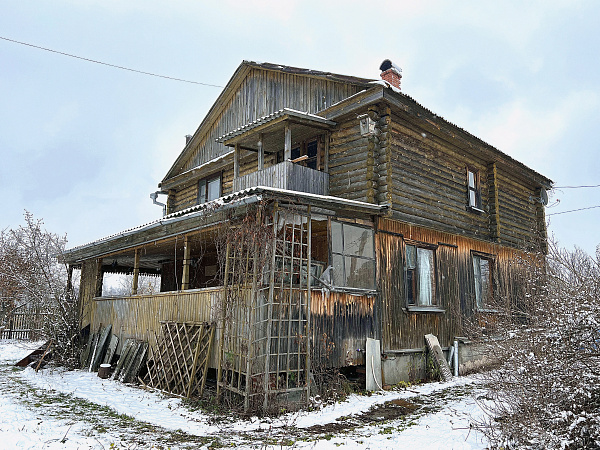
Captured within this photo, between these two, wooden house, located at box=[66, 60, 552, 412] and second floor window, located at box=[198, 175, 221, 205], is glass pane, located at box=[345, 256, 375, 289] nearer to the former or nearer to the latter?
wooden house, located at box=[66, 60, 552, 412]

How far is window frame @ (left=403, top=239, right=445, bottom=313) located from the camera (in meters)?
12.8

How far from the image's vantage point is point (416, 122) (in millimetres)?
13859

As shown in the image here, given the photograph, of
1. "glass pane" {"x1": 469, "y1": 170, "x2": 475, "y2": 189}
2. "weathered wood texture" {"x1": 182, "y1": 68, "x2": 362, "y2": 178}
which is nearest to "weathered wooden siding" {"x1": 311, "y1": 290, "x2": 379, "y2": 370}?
"weathered wood texture" {"x1": 182, "y1": 68, "x2": 362, "y2": 178}

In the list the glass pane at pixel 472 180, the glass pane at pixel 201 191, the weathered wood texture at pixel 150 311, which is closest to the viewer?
the weathered wood texture at pixel 150 311

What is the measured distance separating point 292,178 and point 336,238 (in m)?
2.59

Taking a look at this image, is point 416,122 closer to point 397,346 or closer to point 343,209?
point 343,209

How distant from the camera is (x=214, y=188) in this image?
1880 cm

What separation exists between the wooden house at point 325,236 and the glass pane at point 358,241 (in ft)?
0.14

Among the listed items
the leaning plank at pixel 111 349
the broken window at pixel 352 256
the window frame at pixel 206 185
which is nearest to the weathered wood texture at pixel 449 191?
the broken window at pixel 352 256

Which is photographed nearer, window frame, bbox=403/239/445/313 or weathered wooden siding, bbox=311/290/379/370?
weathered wooden siding, bbox=311/290/379/370

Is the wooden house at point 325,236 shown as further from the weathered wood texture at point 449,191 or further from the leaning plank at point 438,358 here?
the leaning plank at point 438,358

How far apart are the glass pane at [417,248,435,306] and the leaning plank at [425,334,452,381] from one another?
1.02 meters

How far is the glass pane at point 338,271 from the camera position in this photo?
1072cm

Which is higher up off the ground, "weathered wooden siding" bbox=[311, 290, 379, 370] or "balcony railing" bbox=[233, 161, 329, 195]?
"balcony railing" bbox=[233, 161, 329, 195]
